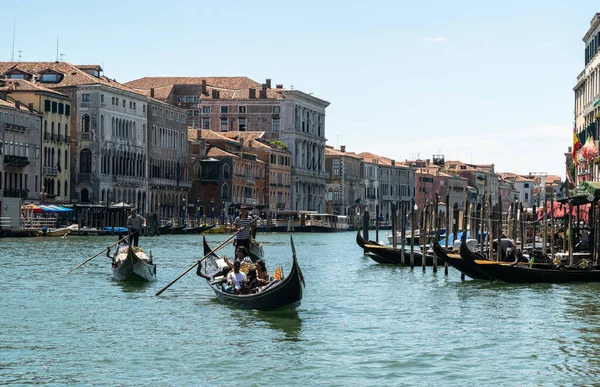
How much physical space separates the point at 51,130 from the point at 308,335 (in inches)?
1903

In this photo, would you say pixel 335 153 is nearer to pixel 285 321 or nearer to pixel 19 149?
pixel 19 149

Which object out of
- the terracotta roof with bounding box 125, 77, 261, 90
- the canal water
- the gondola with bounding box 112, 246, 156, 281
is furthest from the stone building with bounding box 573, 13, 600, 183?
the terracotta roof with bounding box 125, 77, 261, 90

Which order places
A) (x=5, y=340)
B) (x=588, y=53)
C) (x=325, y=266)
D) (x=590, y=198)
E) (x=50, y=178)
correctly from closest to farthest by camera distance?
1. (x=5, y=340)
2. (x=590, y=198)
3. (x=325, y=266)
4. (x=588, y=53)
5. (x=50, y=178)

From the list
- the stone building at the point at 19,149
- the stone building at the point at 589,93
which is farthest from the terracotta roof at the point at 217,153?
the stone building at the point at 589,93

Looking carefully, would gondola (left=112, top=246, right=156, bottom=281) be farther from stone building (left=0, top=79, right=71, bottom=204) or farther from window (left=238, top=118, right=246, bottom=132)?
window (left=238, top=118, right=246, bottom=132)

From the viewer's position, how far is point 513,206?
34.4m

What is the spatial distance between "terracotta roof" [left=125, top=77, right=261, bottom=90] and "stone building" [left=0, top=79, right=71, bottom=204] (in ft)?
89.1

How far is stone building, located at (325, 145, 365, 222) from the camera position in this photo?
4141 inches

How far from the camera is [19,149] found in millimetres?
58938

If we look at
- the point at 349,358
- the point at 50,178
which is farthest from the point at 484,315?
the point at 50,178

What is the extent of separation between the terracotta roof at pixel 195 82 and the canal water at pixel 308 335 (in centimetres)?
6765

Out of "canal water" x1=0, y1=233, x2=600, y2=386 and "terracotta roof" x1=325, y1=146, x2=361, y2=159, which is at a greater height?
"terracotta roof" x1=325, y1=146, x2=361, y2=159

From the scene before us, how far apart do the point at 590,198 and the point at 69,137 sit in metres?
43.2

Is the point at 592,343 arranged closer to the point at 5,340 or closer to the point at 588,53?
the point at 5,340
